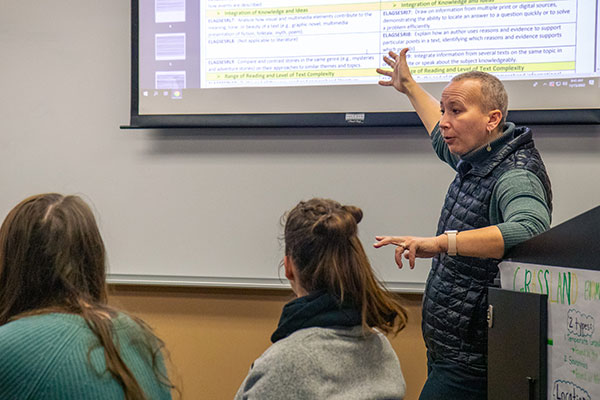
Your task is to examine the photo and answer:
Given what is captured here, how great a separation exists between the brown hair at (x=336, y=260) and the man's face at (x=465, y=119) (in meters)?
0.57

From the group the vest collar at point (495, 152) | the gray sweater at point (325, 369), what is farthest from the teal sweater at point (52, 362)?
the vest collar at point (495, 152)

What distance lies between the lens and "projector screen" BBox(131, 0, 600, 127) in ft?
8.00

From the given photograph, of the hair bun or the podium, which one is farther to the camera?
the hair bun

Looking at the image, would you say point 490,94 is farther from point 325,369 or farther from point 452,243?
point 325,369

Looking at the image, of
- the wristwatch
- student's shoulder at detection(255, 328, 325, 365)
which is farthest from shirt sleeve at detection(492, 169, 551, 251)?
student's shoulder at detection(255, 328, 325, 365)

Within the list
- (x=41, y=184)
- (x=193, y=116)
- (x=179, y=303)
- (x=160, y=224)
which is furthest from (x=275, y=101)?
(x=41, y=184)

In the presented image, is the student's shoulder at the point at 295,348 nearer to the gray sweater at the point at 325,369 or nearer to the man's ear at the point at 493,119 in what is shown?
the gray sweater at the point at 325,369

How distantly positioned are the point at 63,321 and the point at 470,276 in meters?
1.09

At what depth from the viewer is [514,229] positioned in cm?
153

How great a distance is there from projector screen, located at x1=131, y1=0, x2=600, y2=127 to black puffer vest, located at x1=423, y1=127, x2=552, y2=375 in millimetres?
742

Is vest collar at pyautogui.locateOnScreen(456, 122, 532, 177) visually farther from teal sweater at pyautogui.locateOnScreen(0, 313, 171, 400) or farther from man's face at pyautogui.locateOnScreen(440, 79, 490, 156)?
teal sweater at pyautogui.locateOnScreen(0, 313, 171, 400)

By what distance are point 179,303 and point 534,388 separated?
6.04 ft

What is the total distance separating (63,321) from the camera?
3.54 ft

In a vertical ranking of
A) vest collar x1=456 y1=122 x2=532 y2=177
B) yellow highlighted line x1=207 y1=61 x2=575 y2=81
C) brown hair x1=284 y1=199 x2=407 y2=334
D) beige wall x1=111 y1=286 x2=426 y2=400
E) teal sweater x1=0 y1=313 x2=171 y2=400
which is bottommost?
beige wall x1=111 y1=286 x2=426 y2=400
